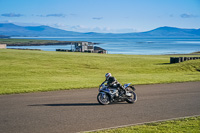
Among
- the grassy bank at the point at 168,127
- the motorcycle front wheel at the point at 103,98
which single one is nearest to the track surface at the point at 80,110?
the motorcycle front wheel at the point at 103,98

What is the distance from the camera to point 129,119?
35.2ft

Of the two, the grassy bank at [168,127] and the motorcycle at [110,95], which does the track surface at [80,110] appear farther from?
the grassy bank at [168,127]

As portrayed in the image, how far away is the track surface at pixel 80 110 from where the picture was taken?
9.88 meters

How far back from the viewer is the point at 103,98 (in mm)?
13398

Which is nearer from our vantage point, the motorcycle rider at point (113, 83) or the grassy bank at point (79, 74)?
the motorcycle rider at point (113, 83)

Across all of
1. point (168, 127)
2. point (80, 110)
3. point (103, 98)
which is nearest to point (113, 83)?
point (103, 98)

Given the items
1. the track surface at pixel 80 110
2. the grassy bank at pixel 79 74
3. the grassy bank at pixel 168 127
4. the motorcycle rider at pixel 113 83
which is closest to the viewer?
the grassy bank at pixel 168 127

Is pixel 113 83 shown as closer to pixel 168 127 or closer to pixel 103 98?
pixel 103 98

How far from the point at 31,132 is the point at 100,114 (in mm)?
3395

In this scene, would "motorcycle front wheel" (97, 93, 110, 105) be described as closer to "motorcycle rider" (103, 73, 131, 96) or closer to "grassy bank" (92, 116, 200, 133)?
"motorcycle rider" (103, 73, 131, 96)

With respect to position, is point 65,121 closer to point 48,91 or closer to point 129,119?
point 129,119

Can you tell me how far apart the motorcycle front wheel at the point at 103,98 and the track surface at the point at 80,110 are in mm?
356

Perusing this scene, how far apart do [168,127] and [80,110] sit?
4360 mm

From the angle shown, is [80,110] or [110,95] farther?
[110,95]
